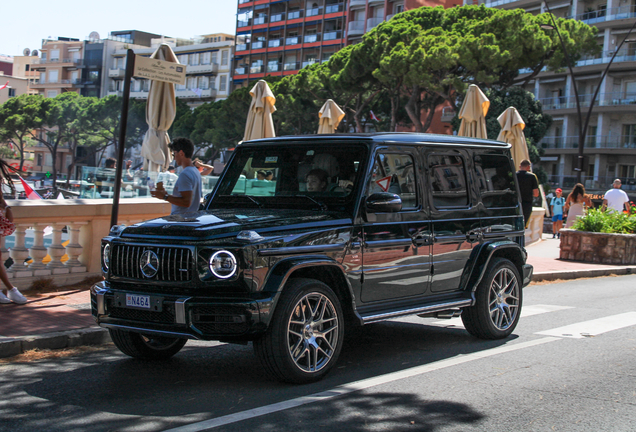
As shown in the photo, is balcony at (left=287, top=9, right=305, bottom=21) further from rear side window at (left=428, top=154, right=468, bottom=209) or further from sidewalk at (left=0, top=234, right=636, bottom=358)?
rear side window at (left=428, top=154, right=468, bottom=209)

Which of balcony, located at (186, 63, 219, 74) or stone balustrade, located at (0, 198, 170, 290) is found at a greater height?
balcony, located at (186, 63, 219, 74)

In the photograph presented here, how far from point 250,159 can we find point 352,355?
2.02m

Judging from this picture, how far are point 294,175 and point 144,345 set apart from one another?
6.24 ft

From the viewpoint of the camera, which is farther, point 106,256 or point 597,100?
point 597,100

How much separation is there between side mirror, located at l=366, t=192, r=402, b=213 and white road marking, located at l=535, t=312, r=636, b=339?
10.0 ft

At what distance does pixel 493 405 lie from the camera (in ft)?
16.2

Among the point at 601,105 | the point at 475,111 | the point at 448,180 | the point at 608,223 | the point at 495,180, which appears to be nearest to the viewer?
the point at 448,180

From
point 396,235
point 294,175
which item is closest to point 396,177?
point 396,235

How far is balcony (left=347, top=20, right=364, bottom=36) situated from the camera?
7588 cm

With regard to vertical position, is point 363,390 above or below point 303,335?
below

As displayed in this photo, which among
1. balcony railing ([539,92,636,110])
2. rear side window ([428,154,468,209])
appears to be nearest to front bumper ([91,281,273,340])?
rear side window ([428,154,468,209])

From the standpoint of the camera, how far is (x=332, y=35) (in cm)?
8275

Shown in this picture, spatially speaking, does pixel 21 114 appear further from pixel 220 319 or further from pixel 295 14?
pixel 220 319

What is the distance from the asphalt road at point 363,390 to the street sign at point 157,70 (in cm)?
353
